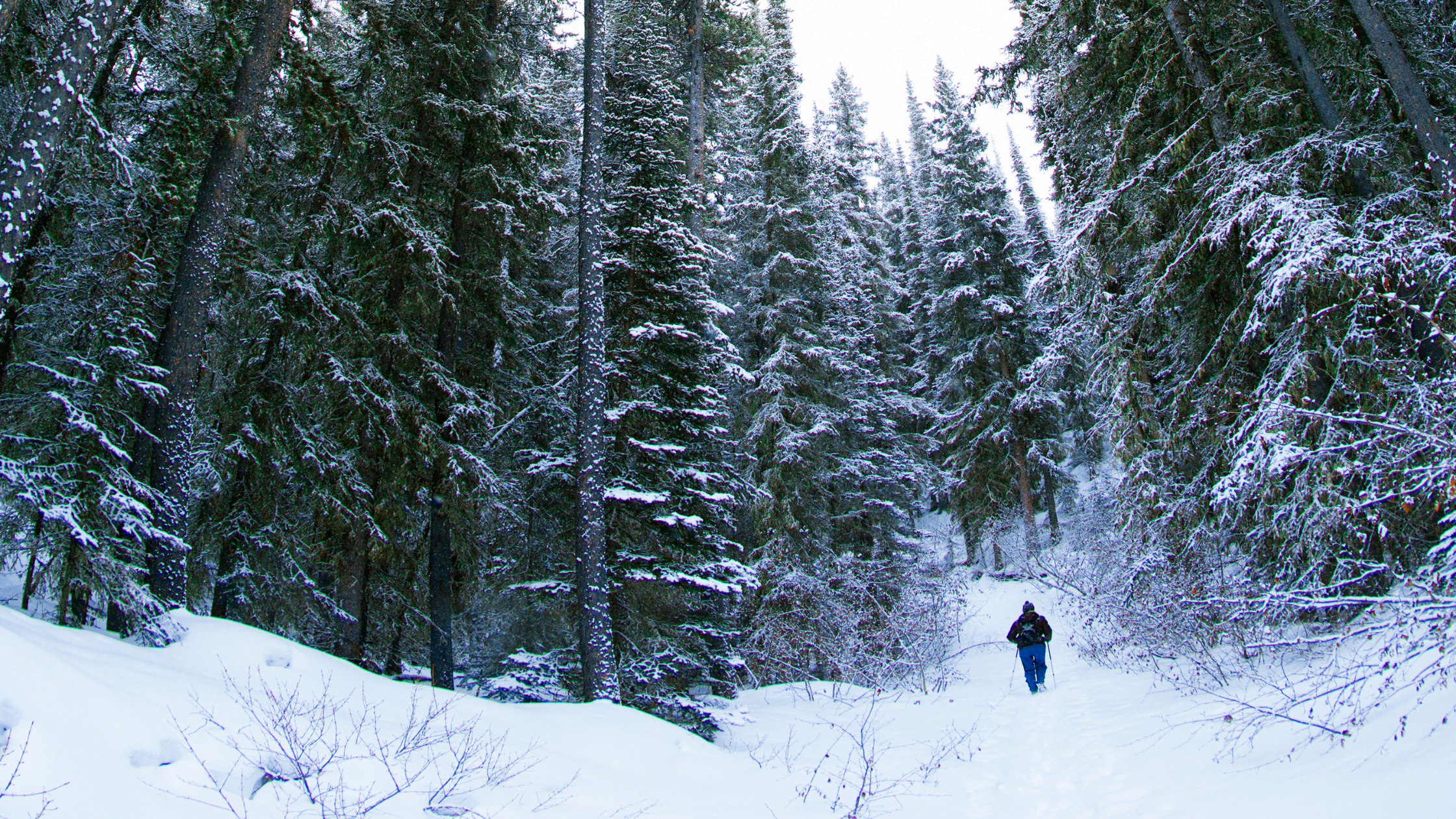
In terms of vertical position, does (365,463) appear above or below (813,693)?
above

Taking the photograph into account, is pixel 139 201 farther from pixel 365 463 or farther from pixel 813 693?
pixel 813 693

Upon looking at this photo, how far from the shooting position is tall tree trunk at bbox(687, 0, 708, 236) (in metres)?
14.7

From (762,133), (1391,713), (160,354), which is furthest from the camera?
(762,133)

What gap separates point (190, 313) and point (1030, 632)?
12700 mm

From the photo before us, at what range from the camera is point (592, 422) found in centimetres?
1027

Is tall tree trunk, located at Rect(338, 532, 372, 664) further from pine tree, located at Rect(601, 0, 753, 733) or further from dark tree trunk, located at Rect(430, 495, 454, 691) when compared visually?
pine tree, located at Rect(601, 0, 753, 733)

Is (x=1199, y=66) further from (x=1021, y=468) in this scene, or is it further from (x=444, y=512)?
(x=1021, y=468)

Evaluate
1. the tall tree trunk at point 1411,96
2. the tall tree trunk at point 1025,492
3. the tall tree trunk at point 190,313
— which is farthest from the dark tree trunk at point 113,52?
the tall tree trunk at point 1025,492

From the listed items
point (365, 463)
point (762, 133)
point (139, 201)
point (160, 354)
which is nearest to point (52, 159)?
point (160, 354)

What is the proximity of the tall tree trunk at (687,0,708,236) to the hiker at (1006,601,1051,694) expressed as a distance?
9.52 meters

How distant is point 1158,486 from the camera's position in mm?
10188

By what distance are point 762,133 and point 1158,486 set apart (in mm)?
13906

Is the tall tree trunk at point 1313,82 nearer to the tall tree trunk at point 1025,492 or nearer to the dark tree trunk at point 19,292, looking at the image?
the dark tree trunk at point 19,292

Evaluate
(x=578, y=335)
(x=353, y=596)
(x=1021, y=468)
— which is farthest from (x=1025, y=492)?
(x=353, y=596)
